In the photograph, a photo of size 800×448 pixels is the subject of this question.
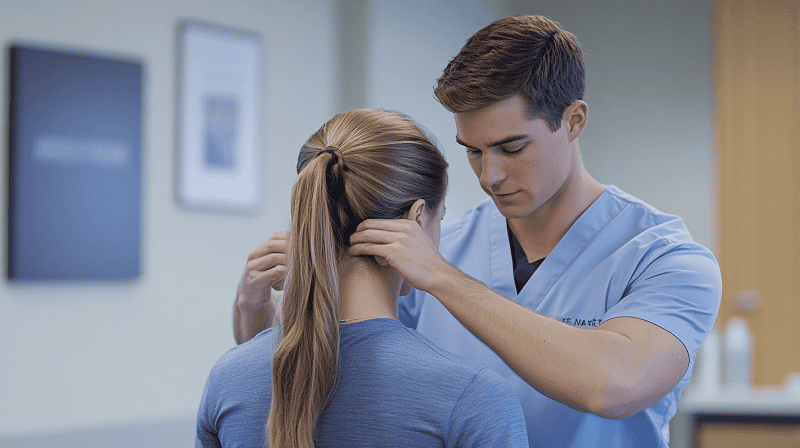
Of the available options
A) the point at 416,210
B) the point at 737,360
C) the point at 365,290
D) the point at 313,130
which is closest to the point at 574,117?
the point at 416,210

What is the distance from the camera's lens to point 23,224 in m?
2.43

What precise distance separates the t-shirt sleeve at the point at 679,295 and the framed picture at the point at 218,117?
6.53 feet

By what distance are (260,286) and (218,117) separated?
6.10ft

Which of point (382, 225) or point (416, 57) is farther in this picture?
point (416, 57)

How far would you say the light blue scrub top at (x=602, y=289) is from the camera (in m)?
1.21

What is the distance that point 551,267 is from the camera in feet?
4.61

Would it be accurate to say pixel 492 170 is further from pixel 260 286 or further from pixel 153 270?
pixel 153 270

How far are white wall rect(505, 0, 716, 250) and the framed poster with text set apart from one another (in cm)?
220

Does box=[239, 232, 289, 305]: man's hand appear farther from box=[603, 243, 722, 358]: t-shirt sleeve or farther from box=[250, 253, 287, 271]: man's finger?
box=[603, 243, 722, 358]: t-shirt sleeve

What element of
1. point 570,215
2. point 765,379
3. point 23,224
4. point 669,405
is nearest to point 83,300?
point 23,224

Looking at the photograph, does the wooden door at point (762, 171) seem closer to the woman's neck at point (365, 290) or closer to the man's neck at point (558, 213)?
the man's neck at point (558, 213)

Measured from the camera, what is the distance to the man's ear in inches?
53.3

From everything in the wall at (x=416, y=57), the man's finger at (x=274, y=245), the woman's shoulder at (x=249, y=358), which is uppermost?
the wall at (x=416, y=57)

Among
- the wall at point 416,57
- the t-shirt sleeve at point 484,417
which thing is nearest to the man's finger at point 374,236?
the t-shirt sleeve at point 484,417
